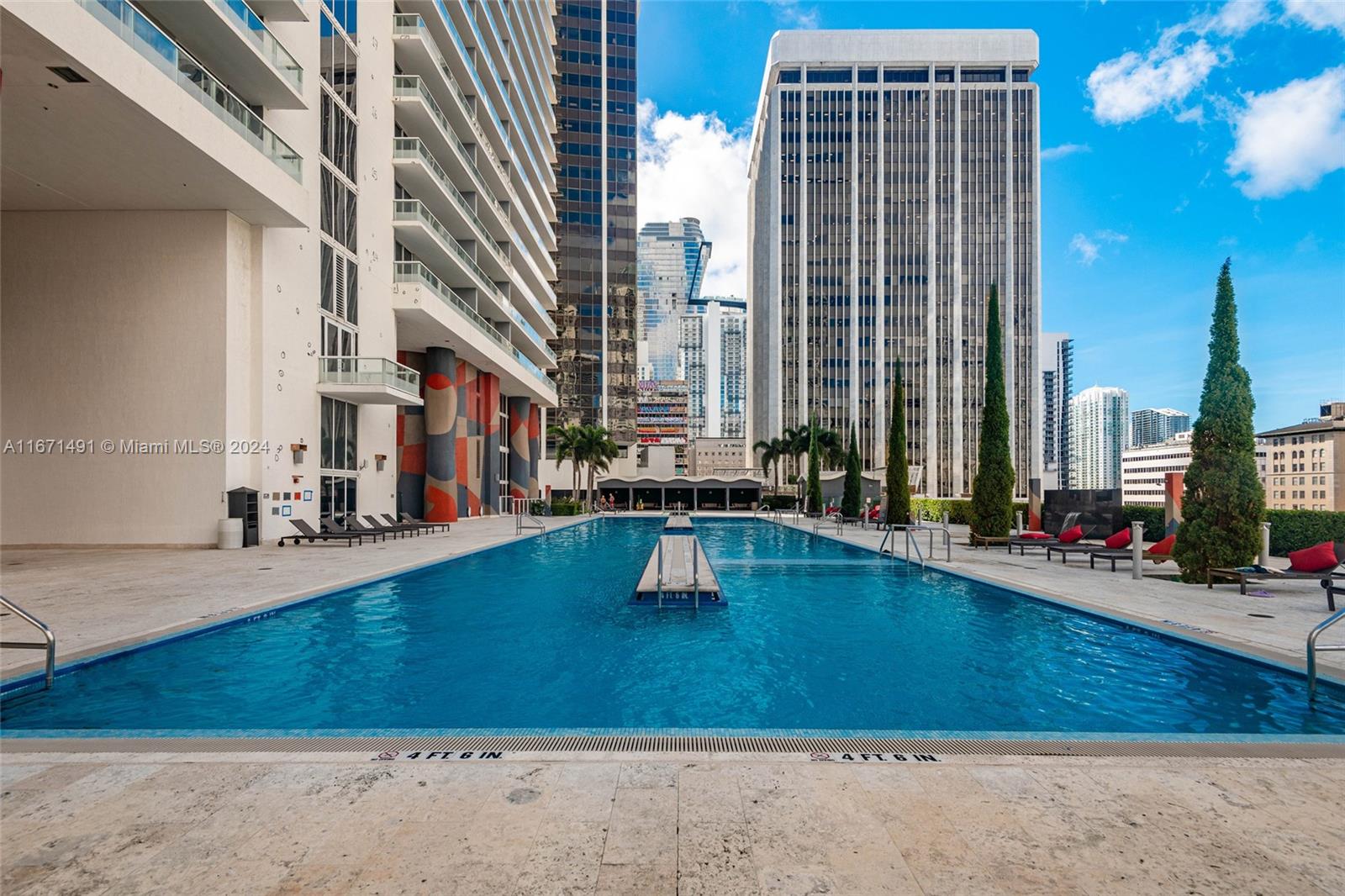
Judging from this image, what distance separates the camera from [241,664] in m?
6.53

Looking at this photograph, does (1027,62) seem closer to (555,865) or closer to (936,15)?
(936,15)

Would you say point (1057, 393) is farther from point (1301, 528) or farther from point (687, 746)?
point (687, 746)

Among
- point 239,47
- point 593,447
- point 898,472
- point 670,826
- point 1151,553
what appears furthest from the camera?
point 593,447

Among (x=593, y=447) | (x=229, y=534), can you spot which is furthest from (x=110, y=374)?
(x=593, y=447)

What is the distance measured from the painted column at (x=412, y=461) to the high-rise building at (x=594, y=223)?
106 ft

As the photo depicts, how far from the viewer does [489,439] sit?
3781 centimetres

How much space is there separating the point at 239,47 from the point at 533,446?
33.7 meters

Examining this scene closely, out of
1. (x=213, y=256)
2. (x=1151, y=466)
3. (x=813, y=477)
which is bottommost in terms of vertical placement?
(x=1151, y=466)

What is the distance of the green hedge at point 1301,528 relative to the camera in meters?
14.7

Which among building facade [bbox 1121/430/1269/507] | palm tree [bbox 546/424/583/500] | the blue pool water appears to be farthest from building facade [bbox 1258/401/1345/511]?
the blue pool water

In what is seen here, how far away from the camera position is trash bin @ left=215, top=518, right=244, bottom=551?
16.4 m

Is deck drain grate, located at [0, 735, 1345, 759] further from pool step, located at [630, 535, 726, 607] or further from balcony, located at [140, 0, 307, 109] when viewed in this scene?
balcony, located at [140, 0, 307, 109]

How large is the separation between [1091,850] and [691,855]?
5.86ft

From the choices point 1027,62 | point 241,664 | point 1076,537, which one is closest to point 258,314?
point 241,664
